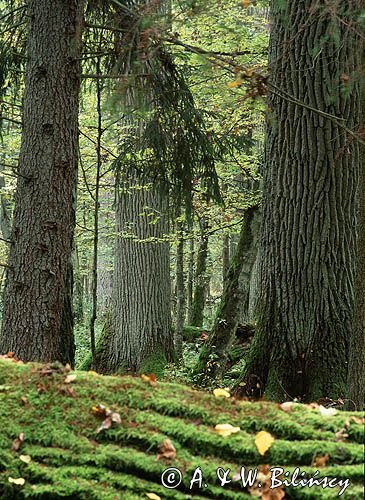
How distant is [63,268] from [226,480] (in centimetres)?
320

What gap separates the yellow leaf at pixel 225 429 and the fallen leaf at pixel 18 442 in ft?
2.52

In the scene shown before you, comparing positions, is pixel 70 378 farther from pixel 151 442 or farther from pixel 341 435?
pixel 341 435

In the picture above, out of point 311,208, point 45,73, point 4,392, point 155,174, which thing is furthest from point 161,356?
point 4,392

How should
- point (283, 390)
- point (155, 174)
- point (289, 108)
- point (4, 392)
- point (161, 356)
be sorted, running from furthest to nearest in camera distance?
1. point (161, 356)
2. point (155, 174)
3. point (289, 108)
4. point (283, 390)
5. point (4, 392)

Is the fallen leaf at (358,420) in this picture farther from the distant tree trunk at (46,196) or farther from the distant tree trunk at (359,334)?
the distant tree trunk at (46,196)

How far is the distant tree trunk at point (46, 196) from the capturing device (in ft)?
15.1

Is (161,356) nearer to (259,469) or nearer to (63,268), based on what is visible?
(63,268)

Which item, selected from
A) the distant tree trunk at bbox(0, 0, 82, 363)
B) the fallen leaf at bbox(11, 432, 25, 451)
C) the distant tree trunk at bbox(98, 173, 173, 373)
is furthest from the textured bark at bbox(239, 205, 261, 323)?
the fallen leaf at bbox(11, 432, 25, 451)

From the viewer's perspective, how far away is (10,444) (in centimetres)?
200

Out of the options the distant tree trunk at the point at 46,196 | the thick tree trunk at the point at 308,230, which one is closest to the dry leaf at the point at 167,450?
the distant tree trunk at the point at 46,196

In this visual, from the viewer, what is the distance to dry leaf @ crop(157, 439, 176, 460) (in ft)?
6.32

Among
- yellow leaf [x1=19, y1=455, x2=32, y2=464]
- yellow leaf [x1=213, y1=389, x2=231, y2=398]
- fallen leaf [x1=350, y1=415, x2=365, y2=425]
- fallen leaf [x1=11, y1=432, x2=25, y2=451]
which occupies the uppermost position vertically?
yellow leaf [x1=213, y1=389, x2=231, y2=398]

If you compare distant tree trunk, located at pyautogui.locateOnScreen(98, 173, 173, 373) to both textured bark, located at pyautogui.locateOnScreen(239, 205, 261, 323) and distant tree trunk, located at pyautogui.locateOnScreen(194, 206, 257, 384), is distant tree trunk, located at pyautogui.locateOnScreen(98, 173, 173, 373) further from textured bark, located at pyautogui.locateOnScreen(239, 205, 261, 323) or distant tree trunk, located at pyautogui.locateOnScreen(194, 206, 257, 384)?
textured bark, located at pyautogui.locateOnScreen(239, 205, 261, 323)

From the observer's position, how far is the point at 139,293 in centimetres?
993
